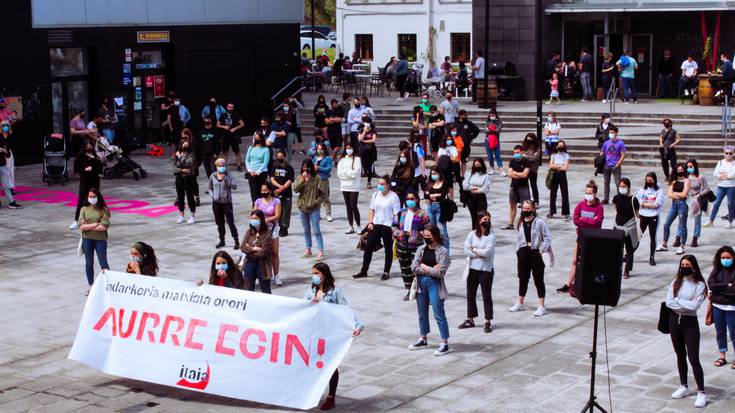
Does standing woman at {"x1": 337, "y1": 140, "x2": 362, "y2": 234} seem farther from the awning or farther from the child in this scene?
the awning

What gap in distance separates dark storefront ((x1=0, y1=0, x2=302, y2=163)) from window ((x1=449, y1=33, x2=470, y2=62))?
15268 mm

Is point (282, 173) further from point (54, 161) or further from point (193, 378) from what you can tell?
point (54, 161)

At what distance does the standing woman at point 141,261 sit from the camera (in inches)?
574

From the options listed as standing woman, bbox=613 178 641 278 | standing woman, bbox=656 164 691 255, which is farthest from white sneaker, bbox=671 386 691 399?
standing woman, bbox=656 164 691 255

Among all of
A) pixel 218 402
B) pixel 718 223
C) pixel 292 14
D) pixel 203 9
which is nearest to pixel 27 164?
pixel 203 9

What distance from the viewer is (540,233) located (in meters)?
16.5

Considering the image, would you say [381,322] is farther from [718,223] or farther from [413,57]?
[413,57]

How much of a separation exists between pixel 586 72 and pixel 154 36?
14.5m

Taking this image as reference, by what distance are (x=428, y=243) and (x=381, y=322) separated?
6.87 ft

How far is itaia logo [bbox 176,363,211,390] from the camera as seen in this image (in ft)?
43.7

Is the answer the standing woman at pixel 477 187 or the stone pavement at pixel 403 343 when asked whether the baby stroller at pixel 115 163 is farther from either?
the standing woman at pixel 477 187

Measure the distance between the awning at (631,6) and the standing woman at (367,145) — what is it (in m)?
15.7

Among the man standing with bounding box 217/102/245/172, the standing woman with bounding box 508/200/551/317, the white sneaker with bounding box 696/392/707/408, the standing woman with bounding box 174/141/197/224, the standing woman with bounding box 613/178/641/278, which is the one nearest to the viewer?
the white sneaker with bounding box 696/392/707/408

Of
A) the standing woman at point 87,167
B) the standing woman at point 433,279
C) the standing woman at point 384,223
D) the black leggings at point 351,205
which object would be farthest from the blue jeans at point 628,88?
the standing woman at point 433,279
